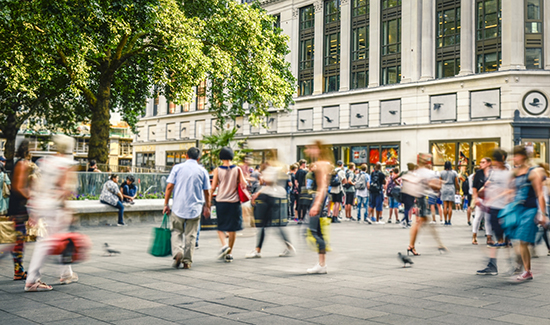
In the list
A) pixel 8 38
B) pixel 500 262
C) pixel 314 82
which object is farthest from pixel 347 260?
pixel 314 82

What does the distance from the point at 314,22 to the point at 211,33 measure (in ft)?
65.7

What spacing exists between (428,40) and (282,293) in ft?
99.5

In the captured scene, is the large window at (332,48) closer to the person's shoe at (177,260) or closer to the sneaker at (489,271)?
the sneaker at (489,271)

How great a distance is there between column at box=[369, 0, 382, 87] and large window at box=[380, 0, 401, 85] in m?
0.28

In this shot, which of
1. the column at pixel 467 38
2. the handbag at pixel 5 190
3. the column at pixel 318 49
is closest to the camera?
the handbag at pixel 5 190

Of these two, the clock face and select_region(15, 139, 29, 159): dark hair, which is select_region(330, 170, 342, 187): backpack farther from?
the clock face

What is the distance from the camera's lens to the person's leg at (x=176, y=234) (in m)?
7.85

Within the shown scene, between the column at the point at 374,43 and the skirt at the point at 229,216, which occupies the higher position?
the column at the point at 374,43

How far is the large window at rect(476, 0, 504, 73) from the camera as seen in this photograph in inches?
1191

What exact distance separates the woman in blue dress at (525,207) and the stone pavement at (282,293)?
557mm

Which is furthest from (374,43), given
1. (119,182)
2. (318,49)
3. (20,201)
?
(20,201)

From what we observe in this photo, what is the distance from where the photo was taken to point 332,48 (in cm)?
3941

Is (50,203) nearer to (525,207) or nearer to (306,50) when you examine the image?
(525,207)

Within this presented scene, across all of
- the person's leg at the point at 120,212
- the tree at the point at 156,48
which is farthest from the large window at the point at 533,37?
the person's leg at the point at 120,212
